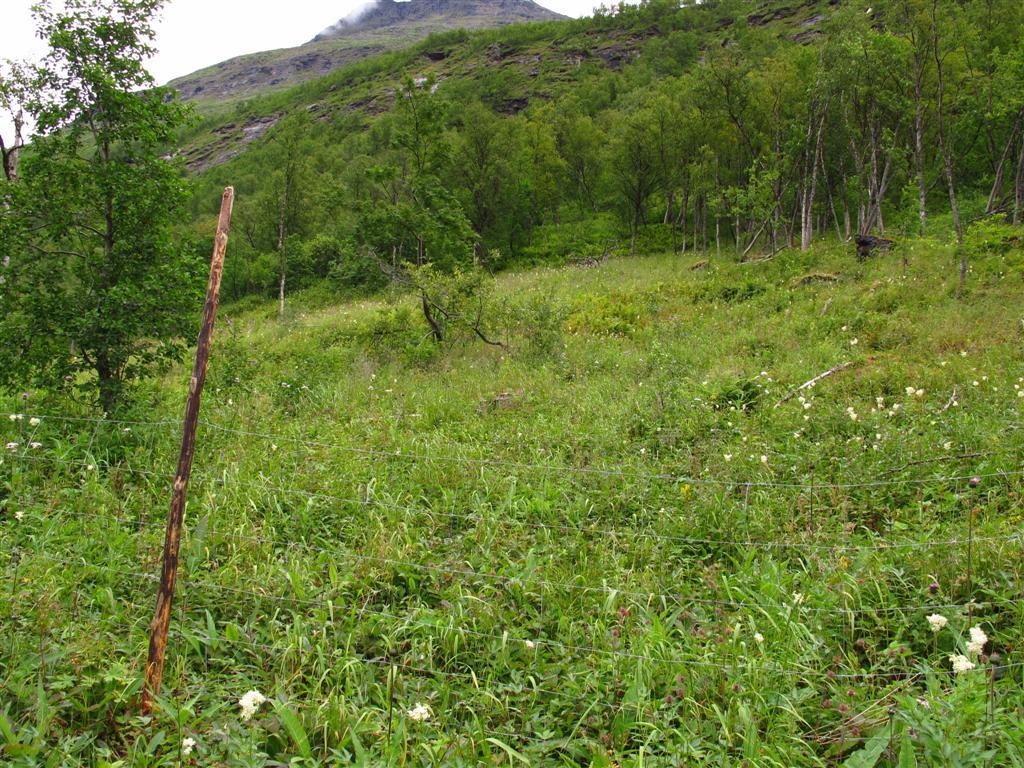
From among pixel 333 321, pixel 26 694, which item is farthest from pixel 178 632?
pixel 333 321

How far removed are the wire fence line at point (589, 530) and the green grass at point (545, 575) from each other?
4cm

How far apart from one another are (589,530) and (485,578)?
3.64 feet

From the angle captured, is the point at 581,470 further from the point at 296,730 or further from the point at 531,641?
the point at 296,730

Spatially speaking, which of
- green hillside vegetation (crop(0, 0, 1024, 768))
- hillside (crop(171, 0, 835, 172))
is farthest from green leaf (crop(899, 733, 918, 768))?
hillside (crop(171, 0, 835, 172))

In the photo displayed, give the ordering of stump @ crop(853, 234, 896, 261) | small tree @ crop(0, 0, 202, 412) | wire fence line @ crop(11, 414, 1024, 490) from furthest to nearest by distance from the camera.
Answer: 1. stump @ crop(853, 234, 896, 261)
2. small tree @ crop(0, 0, 202, 412)
3. wire fence line @ crop(11, 414, 1024, 490)

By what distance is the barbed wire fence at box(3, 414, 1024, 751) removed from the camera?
315 cm

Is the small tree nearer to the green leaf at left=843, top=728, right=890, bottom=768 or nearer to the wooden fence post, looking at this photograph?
the wooden fence post

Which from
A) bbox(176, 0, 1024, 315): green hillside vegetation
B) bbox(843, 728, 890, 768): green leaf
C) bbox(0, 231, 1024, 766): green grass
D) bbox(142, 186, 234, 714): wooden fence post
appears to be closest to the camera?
bbox(843, 728, 890, 768): green leaf

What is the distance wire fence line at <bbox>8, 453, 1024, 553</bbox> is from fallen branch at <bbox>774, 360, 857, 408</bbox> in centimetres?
307

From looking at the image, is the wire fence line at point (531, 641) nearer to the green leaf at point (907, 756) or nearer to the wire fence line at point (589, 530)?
the green leaf at point (907, 756)

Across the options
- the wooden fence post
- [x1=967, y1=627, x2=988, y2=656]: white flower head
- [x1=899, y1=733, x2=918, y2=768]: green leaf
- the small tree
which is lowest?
[x1=899, y1=733, x2=918, y2=768]: green leaf

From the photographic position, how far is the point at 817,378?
308 inches

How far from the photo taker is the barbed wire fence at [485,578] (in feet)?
10.3

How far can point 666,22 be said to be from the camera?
84.5 meters
